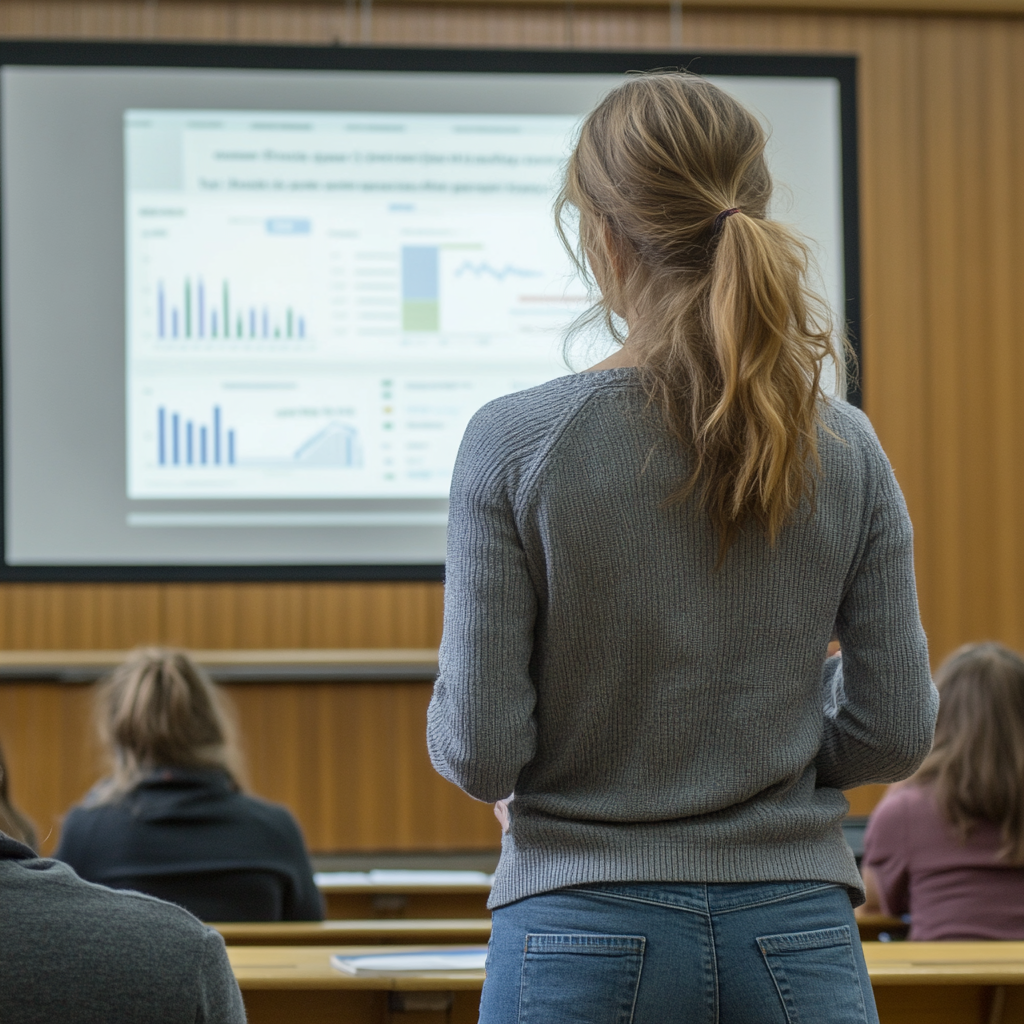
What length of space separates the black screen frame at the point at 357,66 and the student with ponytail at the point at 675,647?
6.83ft

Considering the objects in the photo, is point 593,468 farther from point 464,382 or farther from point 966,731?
point 464,382

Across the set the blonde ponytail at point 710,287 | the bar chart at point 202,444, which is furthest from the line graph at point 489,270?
the blonde ponytail at point 710,287

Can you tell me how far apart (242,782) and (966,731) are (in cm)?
148

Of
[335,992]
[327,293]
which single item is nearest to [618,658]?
[335,992]

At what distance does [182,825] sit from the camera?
2375 millimetres

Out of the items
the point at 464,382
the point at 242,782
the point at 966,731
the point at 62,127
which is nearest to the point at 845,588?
the point at 966,731

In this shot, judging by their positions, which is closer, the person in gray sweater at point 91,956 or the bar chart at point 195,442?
the person in gray sweater at point 91,956

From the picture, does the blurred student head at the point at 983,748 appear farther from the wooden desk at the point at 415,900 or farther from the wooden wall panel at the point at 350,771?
the wooden wall panel at the point at 350,771

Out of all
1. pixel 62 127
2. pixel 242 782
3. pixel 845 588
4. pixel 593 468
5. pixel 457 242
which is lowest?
pixel 242 782

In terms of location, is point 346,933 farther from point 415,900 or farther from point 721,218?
point 721,218

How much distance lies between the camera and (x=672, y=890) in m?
0.95

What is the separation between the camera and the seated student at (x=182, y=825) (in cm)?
234

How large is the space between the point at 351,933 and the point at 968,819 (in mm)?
1189

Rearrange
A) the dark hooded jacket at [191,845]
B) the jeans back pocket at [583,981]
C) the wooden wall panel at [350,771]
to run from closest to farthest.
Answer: the jeans back pocket at [583,981] < the dark hooded jacket at [191,845] < the wooden wall panel at [350,771]
